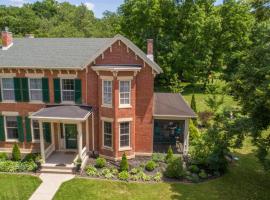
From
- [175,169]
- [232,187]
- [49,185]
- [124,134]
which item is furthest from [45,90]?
[232,187]

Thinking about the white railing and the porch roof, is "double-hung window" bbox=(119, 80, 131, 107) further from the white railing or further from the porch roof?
the white railing

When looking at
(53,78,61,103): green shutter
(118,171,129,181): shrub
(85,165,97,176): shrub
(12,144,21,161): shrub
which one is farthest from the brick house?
(118,171,129,181): shrub

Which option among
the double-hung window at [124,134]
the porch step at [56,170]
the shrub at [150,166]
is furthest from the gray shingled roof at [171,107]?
the porch step at [56,170]

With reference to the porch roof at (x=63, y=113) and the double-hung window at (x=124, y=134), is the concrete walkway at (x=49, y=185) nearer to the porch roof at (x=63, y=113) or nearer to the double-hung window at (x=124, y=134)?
the porch roof at (x=63, y=113)

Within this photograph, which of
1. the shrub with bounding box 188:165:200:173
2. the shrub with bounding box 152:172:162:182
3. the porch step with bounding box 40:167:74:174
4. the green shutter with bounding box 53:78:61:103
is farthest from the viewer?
the green shutter with bounding box 53:78:61:103

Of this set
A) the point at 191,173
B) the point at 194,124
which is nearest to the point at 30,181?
the point at 191,173

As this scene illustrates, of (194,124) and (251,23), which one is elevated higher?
(251,23)

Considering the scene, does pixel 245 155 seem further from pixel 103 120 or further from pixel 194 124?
pixel 103 120
